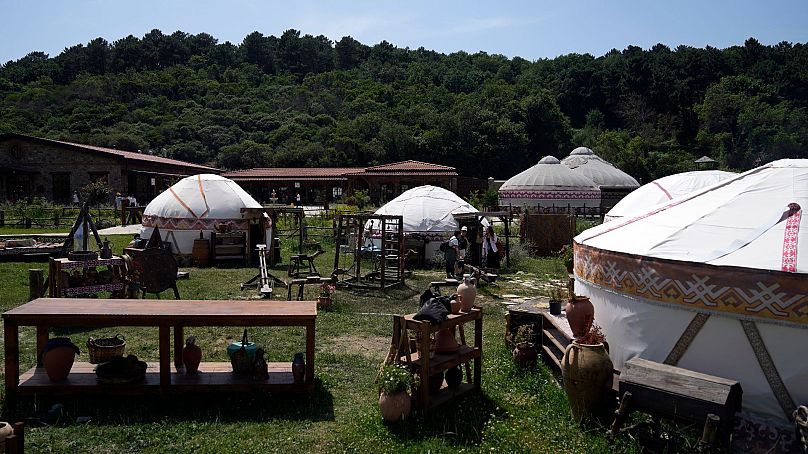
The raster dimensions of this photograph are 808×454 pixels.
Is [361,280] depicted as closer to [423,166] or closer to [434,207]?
[434,207]

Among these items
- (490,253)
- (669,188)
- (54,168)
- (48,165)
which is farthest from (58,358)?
(48,165)

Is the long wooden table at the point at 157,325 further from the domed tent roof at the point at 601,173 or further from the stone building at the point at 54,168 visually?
the domed tent roof at the point at 601,173

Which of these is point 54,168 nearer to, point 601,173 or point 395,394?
point 601,173

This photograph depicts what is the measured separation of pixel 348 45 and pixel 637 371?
97.7 metres

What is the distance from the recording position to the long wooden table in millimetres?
5445

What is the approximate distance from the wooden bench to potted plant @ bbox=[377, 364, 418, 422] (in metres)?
1.72

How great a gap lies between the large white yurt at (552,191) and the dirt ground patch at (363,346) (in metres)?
26.0

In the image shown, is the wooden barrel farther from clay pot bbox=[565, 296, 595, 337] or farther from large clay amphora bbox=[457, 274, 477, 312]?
clay pot bbox=[565, 296, 595, 337]

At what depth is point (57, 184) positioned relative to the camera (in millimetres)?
33156

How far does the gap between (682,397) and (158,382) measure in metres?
4.75

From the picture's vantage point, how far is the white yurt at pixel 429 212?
16656mm

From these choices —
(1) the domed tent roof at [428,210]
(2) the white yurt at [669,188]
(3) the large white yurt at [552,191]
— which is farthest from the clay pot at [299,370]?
(3) the large white yurt at [552,191]

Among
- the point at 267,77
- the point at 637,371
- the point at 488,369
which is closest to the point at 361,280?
the point at 488,369

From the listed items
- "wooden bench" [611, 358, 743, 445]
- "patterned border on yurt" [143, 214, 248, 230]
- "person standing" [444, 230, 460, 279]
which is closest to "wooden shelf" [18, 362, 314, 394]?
"wooden bench" [611, 358, 743, 445]
